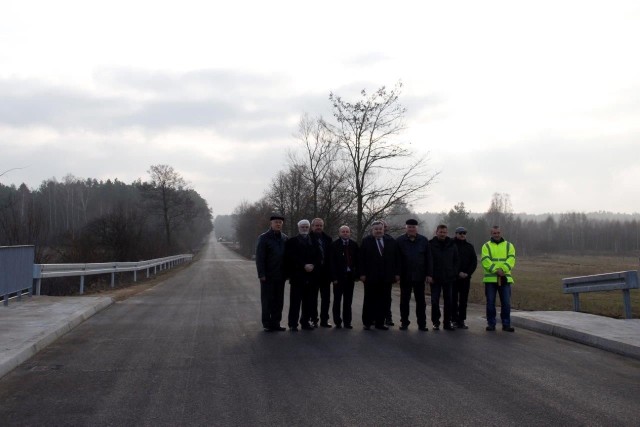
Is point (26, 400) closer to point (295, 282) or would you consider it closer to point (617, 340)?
point (295, 282)

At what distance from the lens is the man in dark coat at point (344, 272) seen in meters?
11.0

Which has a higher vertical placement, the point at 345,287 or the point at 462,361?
the point at 345,287

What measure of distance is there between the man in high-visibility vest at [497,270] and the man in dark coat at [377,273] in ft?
5.78

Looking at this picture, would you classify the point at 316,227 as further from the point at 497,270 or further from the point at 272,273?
the point at 497,270

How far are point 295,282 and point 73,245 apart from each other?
1971cm

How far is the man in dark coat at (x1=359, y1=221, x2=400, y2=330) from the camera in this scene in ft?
36.0

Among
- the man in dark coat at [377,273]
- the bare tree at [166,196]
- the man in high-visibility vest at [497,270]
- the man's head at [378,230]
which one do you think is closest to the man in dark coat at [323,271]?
the man in dark coat at [377,273]

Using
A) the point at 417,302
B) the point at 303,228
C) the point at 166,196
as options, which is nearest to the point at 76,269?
the point at 303,228

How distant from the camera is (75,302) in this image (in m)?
14.1

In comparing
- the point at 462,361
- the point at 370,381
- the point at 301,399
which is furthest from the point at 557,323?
the point at 301,399

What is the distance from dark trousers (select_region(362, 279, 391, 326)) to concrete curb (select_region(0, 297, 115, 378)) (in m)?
5.34

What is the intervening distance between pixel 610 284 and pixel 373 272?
192 inches

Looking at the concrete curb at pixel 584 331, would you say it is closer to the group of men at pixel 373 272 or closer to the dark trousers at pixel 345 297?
the group of men at pixel 373 272

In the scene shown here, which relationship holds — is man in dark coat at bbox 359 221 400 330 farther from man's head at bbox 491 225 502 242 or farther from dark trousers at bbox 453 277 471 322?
man's head at bbox 491 225 502 242
